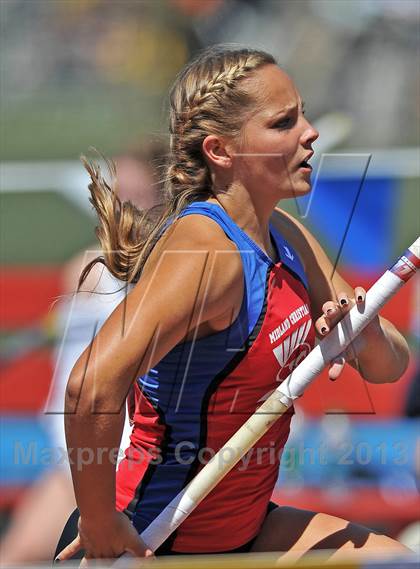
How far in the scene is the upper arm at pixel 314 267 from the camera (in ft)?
6.26

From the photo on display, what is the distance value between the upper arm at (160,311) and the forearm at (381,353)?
389 mm

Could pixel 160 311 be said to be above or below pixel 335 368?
above

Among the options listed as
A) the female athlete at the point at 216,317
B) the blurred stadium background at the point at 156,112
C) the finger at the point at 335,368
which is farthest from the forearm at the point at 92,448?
the blurred stadium background at the point at 156,112

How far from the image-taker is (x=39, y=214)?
201 inches

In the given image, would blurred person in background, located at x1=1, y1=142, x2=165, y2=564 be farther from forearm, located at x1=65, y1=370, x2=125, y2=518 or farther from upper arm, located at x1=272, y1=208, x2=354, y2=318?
forearm, located at x1=65, y1=370, x2=125, y2=518

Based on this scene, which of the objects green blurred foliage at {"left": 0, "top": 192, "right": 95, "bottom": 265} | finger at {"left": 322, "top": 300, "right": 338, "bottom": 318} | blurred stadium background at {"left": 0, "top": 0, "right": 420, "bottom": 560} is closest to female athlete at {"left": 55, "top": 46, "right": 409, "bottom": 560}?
finger at {"left": 322, "top": 300, "right": 338, "bottom": 318}

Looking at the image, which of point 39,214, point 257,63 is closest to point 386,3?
point 39,214

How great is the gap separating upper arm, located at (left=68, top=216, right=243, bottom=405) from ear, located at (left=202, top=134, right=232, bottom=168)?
0.63ft

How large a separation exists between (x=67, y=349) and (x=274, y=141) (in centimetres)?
190

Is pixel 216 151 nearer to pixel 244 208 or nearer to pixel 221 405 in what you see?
pixel 244 208

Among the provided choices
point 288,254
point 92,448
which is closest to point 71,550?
point 92,448

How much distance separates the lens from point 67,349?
3385 mm

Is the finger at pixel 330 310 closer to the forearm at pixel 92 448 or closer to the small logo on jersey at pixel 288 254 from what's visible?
the small logo on jersey at pixel 288 254

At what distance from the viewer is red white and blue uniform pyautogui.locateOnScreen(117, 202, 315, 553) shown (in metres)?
1.61
